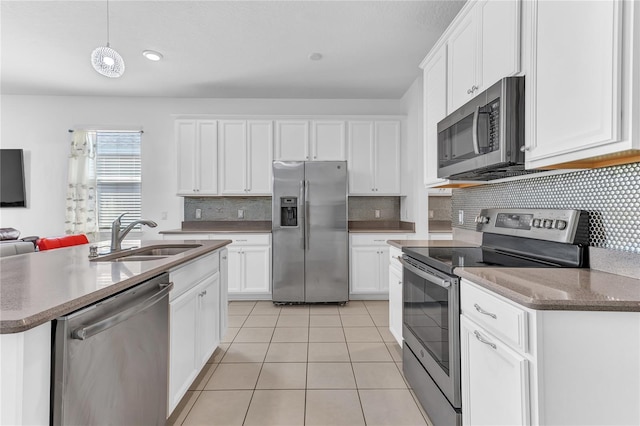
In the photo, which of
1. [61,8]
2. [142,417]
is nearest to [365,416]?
[142,417]

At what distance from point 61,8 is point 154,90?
170cm

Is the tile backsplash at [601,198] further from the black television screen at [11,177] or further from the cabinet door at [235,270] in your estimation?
the black television screen at [11,177]

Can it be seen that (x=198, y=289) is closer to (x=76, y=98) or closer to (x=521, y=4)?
(x=521, y=4)

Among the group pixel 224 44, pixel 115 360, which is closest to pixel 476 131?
pixel 115 360

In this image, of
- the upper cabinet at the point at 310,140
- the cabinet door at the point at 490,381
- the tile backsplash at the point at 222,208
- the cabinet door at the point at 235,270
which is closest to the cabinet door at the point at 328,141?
the upper cabinet at the point at 310,140

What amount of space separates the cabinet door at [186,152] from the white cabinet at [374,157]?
81.0 inches

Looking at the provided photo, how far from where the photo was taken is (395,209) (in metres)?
4.58

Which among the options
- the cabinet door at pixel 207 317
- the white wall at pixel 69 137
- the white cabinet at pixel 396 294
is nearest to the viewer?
the cabinet door at pixel 207 317

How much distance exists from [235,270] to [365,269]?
5.38 ft

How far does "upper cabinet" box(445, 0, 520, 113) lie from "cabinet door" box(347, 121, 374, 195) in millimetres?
2017

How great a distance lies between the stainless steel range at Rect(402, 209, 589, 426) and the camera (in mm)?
1440

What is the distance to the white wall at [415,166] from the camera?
3.79 m

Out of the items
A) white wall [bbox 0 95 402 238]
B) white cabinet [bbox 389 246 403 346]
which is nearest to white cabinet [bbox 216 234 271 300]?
white wall [bbox 0 95 402 238]

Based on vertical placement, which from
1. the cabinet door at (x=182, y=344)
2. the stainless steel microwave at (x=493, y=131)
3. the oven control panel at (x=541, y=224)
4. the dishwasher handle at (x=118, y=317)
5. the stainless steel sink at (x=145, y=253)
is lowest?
the cabinet door at (x=182, y=344)
